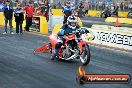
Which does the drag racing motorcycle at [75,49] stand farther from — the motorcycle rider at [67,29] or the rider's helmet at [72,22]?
the rider's helmet at [72,22]

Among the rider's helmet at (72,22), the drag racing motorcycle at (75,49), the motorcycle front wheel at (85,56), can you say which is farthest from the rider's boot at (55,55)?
the motorcycle front wheel at (85,56)

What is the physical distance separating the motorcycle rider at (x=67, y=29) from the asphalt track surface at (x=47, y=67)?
0.55m

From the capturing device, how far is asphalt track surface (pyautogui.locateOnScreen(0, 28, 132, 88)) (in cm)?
863

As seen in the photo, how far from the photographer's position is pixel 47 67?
36.5 ft

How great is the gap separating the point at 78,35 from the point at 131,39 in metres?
4.95

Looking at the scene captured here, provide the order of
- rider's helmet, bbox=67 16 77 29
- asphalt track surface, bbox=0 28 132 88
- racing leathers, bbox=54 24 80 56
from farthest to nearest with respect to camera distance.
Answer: racing leathers, bbox=54 24 80 56, rider's helmet, bbox=67 16 77 29, asphalt track surface, bbox=0 28 132 88

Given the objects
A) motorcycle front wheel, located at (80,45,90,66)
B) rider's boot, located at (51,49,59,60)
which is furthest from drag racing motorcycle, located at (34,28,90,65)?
rider's boot, located at (51,49,59,60)

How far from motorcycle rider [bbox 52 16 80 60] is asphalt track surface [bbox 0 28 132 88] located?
0.55 m

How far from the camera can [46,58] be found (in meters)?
13.0

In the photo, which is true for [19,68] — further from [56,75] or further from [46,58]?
[46,58]

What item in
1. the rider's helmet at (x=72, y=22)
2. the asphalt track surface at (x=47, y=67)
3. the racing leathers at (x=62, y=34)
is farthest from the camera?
the racing leathers at (x=62, y=34)

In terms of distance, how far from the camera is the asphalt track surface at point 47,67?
28.3ft

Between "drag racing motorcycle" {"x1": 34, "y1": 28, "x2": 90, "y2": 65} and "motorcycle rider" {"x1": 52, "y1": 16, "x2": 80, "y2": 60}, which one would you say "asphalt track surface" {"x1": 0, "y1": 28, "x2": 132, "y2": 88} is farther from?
"motorcycle rider" {"x1": 52, "y1": 16, "x2": 80, "y2": 60}

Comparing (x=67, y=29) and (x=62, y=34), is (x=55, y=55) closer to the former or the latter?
(x=62, y=34)
